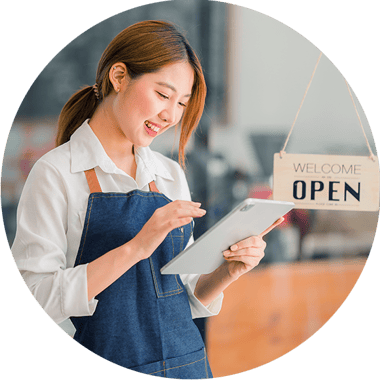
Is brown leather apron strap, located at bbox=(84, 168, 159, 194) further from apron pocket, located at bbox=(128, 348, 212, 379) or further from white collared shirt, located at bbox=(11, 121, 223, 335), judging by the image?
apron pocket, located at bbox=(128, 348, 212, 379)

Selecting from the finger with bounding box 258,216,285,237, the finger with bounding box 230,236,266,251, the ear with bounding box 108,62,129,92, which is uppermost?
the ear with bounding box 108,62,129,92

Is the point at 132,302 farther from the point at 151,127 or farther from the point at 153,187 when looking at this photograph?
the point at 151,127

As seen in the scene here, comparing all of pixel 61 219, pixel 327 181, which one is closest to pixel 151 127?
pixel 61 219

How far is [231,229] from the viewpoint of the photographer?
1.71m

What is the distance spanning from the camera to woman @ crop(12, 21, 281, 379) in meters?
1.77

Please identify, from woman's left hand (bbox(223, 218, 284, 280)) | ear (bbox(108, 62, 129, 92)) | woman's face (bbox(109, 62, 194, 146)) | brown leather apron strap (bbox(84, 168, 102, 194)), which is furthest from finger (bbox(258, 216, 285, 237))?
ear (bbox(108, 62, 129, 92))

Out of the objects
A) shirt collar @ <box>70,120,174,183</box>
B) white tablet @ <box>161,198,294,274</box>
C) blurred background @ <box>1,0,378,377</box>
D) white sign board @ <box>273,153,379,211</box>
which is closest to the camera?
white tablet @ <box>161,198,294,274</box>

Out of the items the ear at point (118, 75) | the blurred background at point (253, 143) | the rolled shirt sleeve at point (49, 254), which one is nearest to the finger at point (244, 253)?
the blurred background at point (253, 143)

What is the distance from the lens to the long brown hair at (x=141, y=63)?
1.88 meters

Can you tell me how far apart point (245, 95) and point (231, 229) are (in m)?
0.69

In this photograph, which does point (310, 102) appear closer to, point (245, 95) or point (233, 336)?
point (245, 95)

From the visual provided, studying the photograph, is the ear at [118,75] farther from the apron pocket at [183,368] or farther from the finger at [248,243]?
the apron pocket at [183,368]

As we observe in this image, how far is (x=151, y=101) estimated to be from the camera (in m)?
1.88

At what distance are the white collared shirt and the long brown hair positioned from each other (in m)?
0.09
